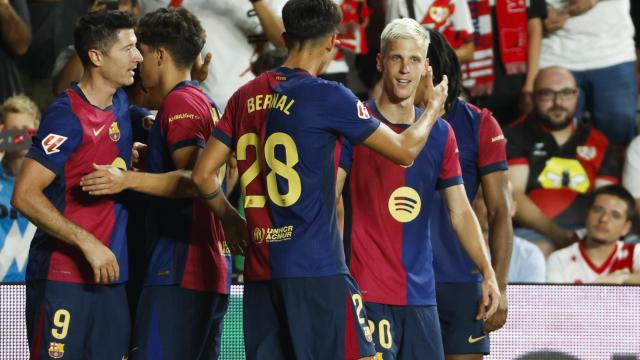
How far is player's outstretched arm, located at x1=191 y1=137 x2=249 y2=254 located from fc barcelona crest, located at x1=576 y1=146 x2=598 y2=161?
3.95 metres

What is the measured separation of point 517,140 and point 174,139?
372 cm

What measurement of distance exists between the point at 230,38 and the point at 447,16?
1669 millimetres

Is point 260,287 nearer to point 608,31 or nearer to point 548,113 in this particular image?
point 548,113

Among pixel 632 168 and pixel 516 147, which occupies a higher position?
pixel 516 147

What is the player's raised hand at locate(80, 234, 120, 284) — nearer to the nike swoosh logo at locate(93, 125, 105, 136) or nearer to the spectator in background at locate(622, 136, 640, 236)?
the nike swoosh logo at locate(93, 125, 105, 136)

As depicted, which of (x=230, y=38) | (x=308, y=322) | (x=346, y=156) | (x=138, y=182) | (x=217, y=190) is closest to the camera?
(x=308, y=322)

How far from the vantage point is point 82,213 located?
4.47 meters

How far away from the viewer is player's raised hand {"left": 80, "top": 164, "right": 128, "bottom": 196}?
4.24 meters

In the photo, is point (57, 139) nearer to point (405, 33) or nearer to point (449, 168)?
point (405, 33)

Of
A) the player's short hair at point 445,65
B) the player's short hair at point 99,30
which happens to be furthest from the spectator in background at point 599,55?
the player's short hair at point 99,30

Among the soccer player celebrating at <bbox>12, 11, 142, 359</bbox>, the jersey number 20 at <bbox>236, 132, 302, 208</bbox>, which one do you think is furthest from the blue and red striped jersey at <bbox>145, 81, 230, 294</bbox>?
the jersey number 20 at <bbox>236, 132, 302, 208</bbox>

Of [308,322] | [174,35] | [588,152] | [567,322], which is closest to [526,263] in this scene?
[567,322]

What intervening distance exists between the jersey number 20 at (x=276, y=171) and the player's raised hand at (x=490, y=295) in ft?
3.67

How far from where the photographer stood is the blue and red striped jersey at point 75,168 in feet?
14.4
